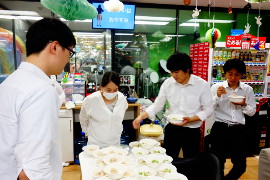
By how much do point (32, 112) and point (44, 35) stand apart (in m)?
0.44

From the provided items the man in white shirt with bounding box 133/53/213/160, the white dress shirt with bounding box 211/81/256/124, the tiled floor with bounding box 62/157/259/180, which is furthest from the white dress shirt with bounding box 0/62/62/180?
the tiled floor with bounding box 62/157/259/180

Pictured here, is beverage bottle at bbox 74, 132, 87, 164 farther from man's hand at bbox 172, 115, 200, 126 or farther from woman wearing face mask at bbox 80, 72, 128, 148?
man's hand at bbox 172, 115, 200, 126

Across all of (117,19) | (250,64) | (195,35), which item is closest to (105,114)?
(117,19)

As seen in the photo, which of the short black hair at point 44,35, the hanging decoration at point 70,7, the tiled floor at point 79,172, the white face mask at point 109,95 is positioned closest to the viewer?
the short black hair at point 44,35

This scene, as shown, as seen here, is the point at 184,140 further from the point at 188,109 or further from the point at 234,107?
the point at 234,107

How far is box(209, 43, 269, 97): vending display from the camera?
4.70 m

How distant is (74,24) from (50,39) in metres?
4.36

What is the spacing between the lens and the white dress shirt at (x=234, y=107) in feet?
9.43

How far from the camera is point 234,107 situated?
9.55 feet

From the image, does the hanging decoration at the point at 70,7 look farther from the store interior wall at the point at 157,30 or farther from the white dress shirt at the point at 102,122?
the store interior wall at the point at 157,30

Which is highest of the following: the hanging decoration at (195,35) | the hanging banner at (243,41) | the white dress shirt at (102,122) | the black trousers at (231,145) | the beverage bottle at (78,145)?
the hanging decoration at (195,35)

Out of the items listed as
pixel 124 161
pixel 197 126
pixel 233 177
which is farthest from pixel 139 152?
pixel 233 177

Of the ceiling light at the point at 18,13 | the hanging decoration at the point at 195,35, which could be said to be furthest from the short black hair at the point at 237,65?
the ceiling light at the point at 18,13

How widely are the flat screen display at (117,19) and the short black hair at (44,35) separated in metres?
3.72
